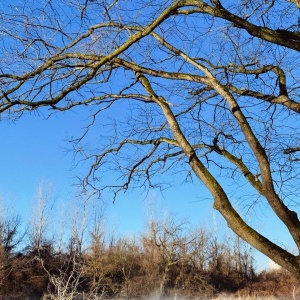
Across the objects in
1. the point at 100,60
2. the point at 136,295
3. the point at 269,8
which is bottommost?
the point at 136,295

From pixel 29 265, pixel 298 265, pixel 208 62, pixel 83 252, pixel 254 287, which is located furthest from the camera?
pixel 254 287

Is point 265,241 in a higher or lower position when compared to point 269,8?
lower

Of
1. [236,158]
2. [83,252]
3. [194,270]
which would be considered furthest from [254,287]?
[236,158]

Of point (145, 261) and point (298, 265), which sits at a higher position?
point (145, 261)

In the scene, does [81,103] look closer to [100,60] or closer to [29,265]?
[100,60]

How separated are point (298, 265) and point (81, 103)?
2829 mm

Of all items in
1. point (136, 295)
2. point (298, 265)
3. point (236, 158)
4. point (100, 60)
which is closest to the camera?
point (298, 265)

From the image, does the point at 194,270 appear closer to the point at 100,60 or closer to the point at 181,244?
the point at 181,244

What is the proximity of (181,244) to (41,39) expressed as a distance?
26.7 metres

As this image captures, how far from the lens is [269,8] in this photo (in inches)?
152

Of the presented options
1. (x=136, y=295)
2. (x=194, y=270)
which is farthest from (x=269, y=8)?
(x=194, y=270)

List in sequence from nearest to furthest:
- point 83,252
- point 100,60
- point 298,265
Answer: point 298,265
point 100,60
point 83,252

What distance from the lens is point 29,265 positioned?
26297 millimetres

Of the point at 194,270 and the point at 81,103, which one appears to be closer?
the point at 81,103
